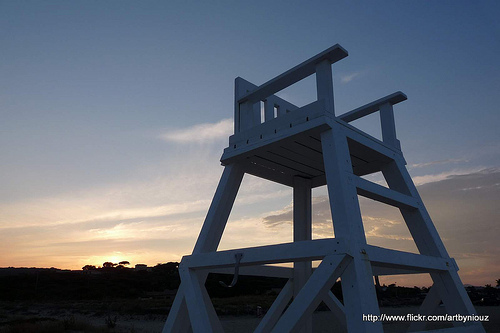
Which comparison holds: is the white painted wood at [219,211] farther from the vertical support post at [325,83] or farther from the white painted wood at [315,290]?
the white painted wood at [315,290]

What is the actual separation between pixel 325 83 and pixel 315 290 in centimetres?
226

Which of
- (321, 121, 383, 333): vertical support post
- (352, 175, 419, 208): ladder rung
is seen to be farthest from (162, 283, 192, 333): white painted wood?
(352, 175, 419, 208): ladder rung

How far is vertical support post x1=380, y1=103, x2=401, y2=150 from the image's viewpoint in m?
5.30

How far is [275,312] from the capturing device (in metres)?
5.73

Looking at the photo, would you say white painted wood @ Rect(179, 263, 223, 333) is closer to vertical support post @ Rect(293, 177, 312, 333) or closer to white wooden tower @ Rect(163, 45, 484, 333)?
white wooden tower @ Rect(163, 45, 484, 333)

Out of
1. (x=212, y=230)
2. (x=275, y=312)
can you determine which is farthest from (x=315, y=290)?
(x=275, y=312)

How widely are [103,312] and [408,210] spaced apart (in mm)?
22259

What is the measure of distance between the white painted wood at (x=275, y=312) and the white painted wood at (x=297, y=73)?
3.16 metres

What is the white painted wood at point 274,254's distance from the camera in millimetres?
3336

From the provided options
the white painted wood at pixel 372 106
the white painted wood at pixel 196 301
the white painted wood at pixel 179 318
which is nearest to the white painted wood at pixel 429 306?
the white painted wood at pixel 372 106

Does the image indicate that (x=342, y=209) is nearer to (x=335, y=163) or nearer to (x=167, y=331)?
(x=335, y=163)

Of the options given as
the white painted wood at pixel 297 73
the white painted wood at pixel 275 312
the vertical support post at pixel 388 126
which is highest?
the white painted wood at pixel 297 73

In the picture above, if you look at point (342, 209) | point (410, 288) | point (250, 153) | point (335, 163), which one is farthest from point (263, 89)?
point (410, 288)

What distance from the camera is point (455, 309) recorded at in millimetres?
4363
